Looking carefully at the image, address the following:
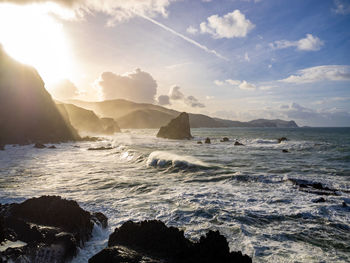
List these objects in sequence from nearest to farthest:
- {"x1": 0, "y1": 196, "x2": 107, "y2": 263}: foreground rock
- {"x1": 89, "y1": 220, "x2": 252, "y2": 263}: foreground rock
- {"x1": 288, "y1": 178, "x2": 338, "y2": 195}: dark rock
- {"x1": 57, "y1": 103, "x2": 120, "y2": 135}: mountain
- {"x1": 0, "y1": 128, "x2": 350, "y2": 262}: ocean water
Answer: {"x1": 89, "y1": 220, "x2": 252, "y2": 263}: foreground rock, {"x1": 0, "y1": 196, "x2": 107, "y2": 263}: foreground rock, {"x1": 0, "y1": 128, "x2": 350, "y2": 262}: ocean water, {"x1": 288, "y1": 178, "x2": 338, "y2": 195}: dark rock, {"x1": 57, "y1": 103, "x2": 120, "y2": 135}: mountain

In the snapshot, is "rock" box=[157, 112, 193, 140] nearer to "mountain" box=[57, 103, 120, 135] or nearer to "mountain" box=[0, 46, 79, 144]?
"mountain" box=[0, 46, 79, 144]

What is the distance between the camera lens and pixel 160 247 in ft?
18.4

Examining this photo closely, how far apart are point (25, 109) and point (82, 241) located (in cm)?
5896

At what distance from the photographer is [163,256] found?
5.30 metres

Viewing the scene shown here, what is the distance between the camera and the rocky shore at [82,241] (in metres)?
4.98

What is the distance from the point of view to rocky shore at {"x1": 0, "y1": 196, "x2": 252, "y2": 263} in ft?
16.4

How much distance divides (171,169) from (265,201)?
407 inches

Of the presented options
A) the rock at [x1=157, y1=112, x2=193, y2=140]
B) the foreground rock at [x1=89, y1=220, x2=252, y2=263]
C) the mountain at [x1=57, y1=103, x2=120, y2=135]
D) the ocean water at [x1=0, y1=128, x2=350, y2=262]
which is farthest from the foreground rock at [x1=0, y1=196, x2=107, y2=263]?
the mountain at [x1=57, y1=103, x2=120, y2=135]

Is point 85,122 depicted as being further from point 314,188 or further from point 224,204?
point 314,188

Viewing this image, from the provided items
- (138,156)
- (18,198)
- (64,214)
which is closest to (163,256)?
(64,214)

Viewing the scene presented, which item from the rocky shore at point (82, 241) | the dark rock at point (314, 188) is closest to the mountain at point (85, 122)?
the dark rock at point (314, 188)

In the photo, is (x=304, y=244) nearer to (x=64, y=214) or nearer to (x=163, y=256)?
(x=163, y=256)

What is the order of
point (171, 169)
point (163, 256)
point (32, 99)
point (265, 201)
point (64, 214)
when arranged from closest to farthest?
point (163, 256), point (64, 214), point (265, 201), point (171, 169), point (32, 99)

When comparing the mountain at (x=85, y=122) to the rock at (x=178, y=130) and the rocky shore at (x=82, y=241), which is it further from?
the rocky shore at (x=82, y=241)
